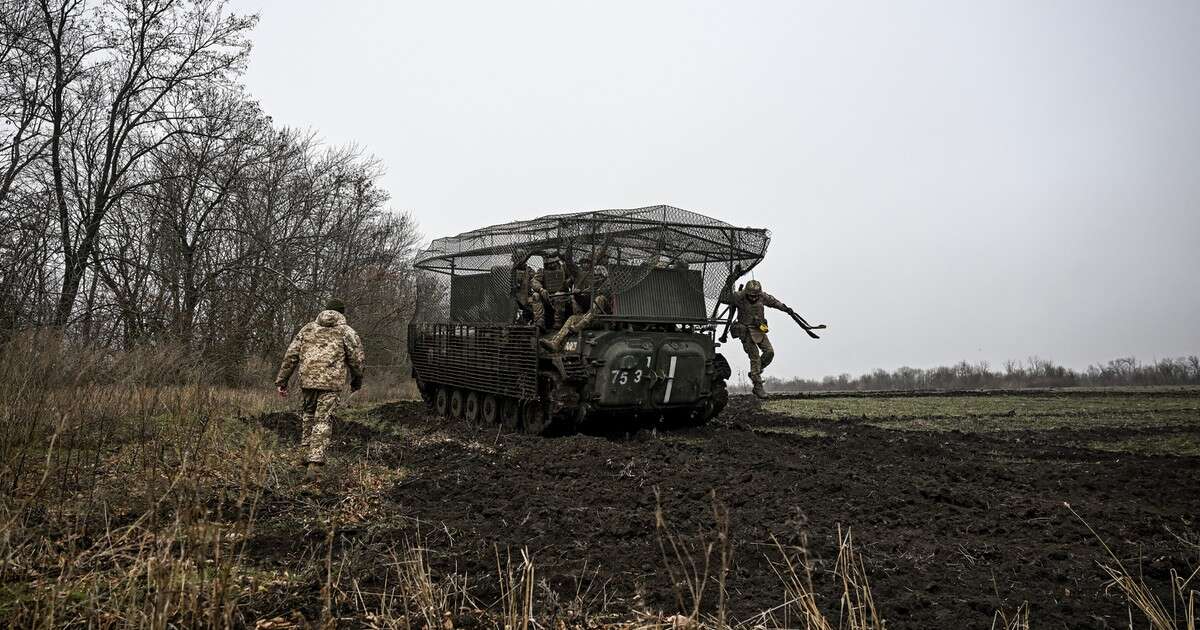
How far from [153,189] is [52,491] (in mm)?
15414

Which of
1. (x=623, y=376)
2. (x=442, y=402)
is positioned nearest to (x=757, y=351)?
(x=623, y=376)

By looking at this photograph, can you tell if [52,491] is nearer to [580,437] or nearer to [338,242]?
[580,437]

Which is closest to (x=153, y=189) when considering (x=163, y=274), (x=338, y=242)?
(x=163, y=274)

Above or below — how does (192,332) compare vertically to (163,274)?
below

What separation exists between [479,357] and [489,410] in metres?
0.92

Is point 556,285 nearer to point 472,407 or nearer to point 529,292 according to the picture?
point 529,292

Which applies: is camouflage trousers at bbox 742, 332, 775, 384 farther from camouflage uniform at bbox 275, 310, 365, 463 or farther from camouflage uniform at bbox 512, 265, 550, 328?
camouflage uniform at bbox 275, 310, 365, 463

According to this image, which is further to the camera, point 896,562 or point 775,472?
point 775,472

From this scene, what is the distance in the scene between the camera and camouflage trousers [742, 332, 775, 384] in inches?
486

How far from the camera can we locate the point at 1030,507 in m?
5.74

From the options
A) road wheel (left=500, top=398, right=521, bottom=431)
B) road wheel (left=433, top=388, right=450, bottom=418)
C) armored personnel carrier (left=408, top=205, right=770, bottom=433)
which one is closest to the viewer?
armored personnel carrier (left=408, top=205, right=770, bottom=433)

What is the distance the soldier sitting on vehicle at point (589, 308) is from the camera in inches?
408

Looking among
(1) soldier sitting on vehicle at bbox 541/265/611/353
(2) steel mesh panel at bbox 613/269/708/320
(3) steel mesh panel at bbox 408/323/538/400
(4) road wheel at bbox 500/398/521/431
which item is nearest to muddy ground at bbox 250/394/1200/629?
(3) steel mesh panel at bbox 408/323/538/400

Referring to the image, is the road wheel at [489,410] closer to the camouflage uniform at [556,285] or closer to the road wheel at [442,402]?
the road wheel at [442,402]
